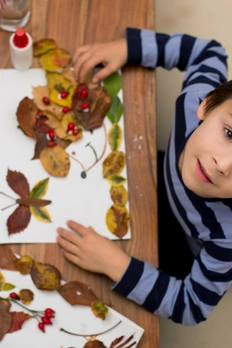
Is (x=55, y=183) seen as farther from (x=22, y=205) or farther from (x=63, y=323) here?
(x=63, y=323)

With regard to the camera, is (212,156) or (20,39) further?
(20,39)

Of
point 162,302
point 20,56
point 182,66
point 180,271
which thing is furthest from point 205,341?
point 20,56

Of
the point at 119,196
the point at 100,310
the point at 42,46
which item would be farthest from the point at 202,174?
the point at 42,46

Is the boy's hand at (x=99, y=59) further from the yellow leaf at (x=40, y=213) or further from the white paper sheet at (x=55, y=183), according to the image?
the yellow leaf at (x=40, y=213)

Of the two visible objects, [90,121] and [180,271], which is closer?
[90,121]

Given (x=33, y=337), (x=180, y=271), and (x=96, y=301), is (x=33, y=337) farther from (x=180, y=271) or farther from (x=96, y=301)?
(x=180, y=271)

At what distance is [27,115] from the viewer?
2.77 ft

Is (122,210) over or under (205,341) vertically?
over

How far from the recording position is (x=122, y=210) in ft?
2.71

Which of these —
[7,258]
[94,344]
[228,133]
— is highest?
[228,133]

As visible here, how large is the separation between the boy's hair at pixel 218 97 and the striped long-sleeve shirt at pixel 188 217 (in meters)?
0.10

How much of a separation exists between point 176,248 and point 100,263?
0.98ft

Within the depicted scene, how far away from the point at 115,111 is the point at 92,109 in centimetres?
4

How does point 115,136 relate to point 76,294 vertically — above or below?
above
